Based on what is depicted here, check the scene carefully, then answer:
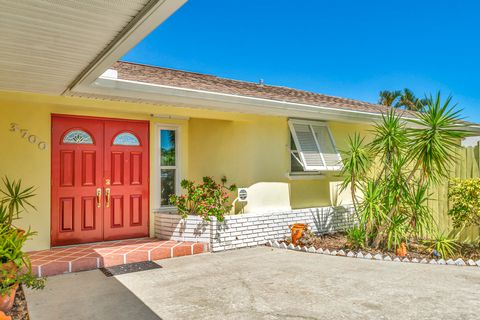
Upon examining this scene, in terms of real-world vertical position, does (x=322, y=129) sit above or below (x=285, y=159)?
above

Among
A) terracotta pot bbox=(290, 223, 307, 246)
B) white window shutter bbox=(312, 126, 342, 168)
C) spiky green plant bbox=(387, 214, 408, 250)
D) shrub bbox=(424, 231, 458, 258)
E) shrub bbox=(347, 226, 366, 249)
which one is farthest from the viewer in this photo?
white window shutter bbox=(312, 126, 342, 168)

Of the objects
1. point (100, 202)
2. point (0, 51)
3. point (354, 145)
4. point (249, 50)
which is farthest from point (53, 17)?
point (249, 50)

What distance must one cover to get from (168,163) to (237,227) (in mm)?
2354

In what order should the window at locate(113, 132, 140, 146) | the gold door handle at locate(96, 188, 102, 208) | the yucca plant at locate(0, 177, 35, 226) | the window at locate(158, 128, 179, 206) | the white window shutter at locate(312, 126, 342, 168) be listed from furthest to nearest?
the white window shutter at locate(312, 126, 342, 168), the window at locate(158, 128, 179, 206), the window at locate(113, 132, 140, 146), the gold door handle at locate(96, 188, 102, 208), the yucca plant at locate(0, 177, 35, 226)

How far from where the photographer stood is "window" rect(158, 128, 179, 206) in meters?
8.85

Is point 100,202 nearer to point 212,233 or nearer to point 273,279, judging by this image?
point 212,233

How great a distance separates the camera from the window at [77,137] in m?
7.56

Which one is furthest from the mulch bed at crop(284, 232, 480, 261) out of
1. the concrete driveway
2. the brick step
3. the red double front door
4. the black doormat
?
the red double front door

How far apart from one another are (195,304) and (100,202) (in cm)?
409

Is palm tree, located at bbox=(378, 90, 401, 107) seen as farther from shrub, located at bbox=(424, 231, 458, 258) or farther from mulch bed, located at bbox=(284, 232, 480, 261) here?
shrub, located at bbox=(424, 231, 458, 258)

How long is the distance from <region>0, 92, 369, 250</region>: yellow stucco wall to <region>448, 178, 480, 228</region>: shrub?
134 inches

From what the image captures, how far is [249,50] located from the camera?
24891 mm

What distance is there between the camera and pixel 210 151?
376 inches

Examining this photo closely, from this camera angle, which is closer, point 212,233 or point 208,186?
point 212,233
